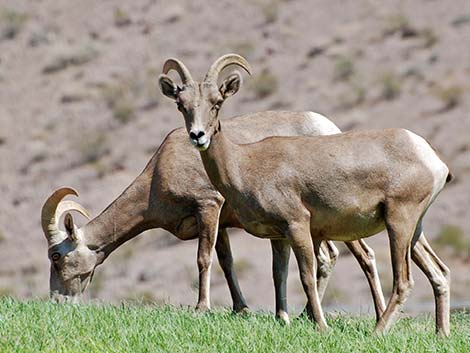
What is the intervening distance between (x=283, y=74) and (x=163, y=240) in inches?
359

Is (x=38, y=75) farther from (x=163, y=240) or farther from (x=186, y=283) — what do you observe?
(x=186, y=283)

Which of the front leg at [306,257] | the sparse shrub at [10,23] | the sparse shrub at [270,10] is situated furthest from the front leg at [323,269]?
the sparse shrub at [10,23]

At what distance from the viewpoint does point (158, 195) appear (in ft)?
44.8

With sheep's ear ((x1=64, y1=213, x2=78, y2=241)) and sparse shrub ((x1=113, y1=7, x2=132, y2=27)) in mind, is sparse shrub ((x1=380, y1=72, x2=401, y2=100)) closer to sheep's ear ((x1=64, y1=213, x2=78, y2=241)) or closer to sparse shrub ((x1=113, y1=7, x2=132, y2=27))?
sparse shrub ((x1=113, y1=7, x2=132, y2=27))

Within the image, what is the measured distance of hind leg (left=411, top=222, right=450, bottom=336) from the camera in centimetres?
1103

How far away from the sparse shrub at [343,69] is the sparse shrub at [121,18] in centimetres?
845

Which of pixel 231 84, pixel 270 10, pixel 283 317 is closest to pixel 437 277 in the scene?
pixel 283 317

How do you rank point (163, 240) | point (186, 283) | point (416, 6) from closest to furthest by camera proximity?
point (186, 283)
point (163, 240)
point (416, 6)

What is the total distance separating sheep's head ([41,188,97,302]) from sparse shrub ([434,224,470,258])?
15581 mm

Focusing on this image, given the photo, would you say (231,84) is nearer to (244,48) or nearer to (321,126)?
(321,126)

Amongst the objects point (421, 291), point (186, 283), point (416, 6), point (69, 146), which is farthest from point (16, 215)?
point (416, 6)

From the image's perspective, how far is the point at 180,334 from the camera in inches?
394

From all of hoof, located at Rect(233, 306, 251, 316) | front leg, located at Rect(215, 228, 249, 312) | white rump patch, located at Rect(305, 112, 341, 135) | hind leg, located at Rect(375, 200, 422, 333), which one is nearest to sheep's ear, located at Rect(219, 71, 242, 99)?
hind leg, located at Rect(375, 200, 422, 333)

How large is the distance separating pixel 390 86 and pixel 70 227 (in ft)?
74.5
